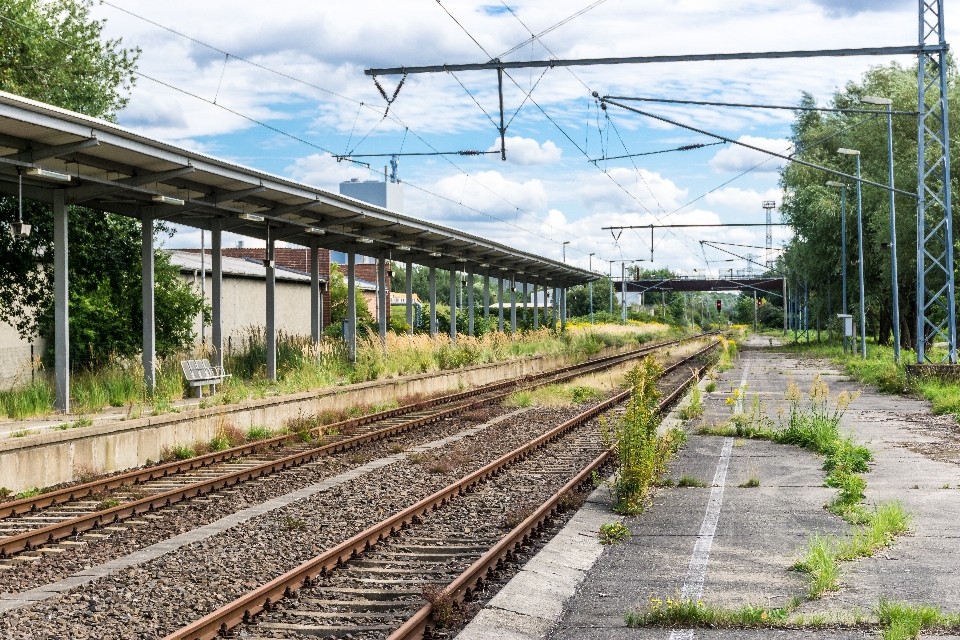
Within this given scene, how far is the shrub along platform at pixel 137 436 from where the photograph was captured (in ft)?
40.4

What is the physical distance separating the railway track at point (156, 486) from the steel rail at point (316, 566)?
9.25ft

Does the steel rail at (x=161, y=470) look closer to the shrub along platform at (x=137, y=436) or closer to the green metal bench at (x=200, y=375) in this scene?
the shrub along platform at (x=137, y=436)

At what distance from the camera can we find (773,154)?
1953 centimetres

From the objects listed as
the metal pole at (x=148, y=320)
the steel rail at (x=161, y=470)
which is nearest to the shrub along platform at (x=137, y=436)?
the steel rail at (x=161, y=470)

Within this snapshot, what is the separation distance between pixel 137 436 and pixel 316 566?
7286 millimetres

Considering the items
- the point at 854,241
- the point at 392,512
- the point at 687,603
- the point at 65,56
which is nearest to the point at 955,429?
the point at 392,512

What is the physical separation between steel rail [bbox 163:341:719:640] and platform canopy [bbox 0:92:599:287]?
7.03m

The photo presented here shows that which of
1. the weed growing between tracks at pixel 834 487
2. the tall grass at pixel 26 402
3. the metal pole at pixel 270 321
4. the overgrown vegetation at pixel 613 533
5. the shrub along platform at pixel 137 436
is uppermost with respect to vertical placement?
the metal pole at pixel 270 321

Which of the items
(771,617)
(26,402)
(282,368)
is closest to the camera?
(771,617)

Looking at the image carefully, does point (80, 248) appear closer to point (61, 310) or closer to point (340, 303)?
point (61, 310)

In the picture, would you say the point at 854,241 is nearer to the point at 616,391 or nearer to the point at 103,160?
the point at 616,391

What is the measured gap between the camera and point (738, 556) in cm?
863

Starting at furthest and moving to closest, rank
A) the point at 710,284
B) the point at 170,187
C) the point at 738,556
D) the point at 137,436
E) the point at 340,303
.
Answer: the point at 710,284 → the point at 340,303 → the point at 170,187 → the point at 137,436 → the point at 738,556

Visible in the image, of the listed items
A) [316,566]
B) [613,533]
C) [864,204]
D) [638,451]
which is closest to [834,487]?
[638,451]
